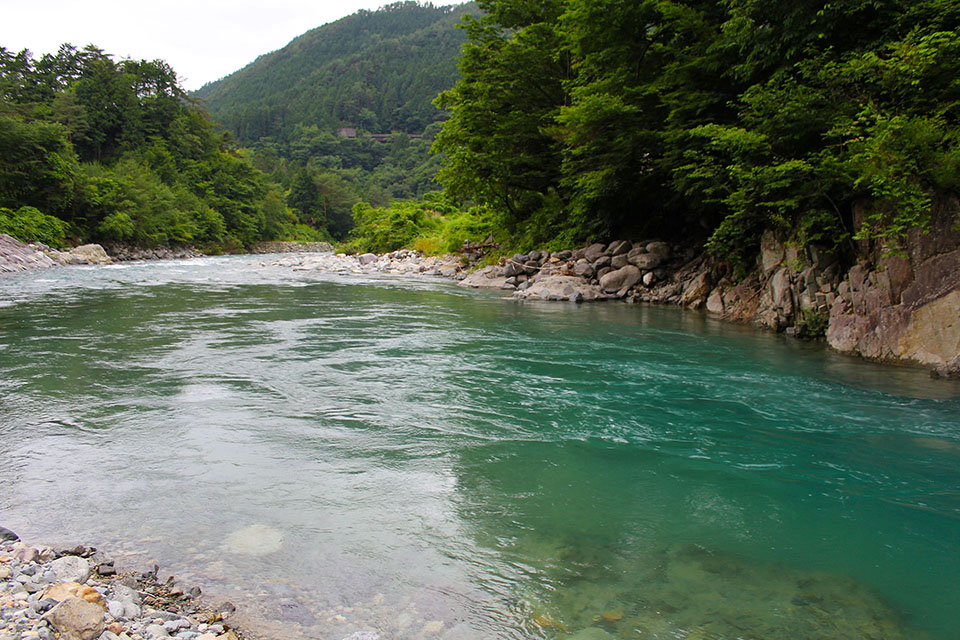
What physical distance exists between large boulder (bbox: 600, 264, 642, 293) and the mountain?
115 m

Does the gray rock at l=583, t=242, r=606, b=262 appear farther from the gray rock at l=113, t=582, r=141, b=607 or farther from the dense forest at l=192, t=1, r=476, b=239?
the dense forest at l=192, t=1, r=476, b=239

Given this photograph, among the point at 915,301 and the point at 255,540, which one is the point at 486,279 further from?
the point at 255,540

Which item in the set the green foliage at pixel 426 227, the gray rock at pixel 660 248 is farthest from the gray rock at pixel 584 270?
the green foliage at pixel 426 227

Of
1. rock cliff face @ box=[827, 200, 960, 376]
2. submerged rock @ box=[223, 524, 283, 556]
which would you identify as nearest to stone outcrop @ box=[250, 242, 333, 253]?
rock cliff face @ box=[827, 200, 960, 376]

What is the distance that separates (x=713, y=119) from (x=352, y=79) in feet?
488

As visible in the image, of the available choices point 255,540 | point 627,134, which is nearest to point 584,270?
point 627,134

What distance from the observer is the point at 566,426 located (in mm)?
5094

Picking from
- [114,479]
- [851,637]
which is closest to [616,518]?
[851,637]

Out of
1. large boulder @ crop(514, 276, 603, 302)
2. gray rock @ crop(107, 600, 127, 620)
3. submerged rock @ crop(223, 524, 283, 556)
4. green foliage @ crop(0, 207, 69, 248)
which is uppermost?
green foliage @ crop(0, 207, 69, 248)

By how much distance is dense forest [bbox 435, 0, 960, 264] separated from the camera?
729 cm

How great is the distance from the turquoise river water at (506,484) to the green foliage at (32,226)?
25469 mm

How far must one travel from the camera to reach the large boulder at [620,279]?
1535cm

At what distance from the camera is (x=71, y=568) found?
2.57 metres

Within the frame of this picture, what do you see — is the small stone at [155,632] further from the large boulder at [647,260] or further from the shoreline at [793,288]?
the large boulder at [647,260]
